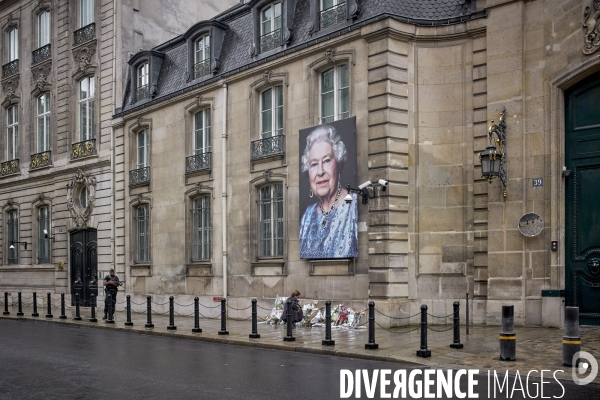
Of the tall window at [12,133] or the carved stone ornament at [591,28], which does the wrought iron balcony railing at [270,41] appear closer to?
the carved stone ornament at [591,28]

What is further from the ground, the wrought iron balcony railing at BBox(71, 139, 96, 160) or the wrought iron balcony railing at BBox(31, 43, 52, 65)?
the wrought iron balcony railing at BBox(31, 43, 52, 65)

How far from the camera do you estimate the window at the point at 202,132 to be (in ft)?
76.7

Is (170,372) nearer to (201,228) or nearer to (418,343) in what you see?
(418,343)

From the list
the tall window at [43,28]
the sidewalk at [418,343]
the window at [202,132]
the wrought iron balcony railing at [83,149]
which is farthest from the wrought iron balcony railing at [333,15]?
the tall window at [43,28]

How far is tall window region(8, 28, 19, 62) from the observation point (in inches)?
1356

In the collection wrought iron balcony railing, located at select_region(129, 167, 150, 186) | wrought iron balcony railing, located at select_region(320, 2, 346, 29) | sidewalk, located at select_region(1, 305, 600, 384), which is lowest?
sidewalk, located at select_region(1, 305, 600, 384)

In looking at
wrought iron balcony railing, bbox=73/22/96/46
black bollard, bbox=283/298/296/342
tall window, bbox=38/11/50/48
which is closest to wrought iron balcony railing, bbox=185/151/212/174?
wrought iron balcony railing, bbox=73/22/96/46

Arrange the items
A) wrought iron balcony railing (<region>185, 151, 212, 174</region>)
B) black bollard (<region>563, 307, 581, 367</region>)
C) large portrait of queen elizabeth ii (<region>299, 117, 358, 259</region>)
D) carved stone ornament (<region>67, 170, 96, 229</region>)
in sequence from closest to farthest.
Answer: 1. black bollard (<region>563, 307, 581, 367</region>)
2. large portrait of queen elizabeth ii (<region>299, 117, 358, 259</region>)
3. wrought iron balcony railing (<region>185, 151, 212, 174</region>)
4. carved stone ornament (<region>67, 170, 96, 229</region>)

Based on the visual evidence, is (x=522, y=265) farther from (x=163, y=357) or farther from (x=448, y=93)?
(x=163, y=357)

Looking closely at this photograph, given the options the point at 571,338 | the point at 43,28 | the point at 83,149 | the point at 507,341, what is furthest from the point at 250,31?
the point at 43,28

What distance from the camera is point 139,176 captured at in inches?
1031

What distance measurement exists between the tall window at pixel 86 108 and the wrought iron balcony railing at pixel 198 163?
23.5ft

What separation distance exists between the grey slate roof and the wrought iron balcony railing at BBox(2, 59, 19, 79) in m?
10.2

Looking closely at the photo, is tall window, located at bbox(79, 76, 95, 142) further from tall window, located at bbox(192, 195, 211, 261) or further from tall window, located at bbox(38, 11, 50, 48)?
tall window, located at bbox(192, 195, 211, 261)
